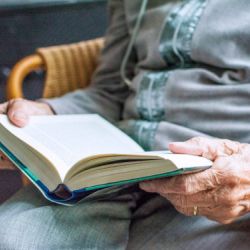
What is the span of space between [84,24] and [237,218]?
0.84 meters

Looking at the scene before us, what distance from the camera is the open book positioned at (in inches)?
25.3

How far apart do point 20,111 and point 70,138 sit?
0.32ft

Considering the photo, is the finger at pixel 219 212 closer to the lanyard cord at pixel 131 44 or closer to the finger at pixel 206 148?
the finger at pixel 206 148

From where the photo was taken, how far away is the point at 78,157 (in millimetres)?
764

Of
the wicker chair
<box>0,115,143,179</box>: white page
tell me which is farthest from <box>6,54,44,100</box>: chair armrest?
<box>0,115,143,179</box>: white page

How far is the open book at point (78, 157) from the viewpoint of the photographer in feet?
2.11

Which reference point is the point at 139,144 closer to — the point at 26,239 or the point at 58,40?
the point at 26,239

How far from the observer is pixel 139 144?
930 mm

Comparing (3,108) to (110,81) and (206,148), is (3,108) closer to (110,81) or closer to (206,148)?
(110,81)

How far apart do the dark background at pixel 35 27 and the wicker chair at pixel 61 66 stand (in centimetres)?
12

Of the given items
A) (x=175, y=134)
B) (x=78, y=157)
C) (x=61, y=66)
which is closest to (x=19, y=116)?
(x=78, y=157)

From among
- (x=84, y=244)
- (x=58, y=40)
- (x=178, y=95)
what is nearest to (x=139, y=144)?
(x=178, y=95)

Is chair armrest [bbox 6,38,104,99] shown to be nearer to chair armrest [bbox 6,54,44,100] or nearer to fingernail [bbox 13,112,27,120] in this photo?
chair armrest [bbox 6,54,44,100]

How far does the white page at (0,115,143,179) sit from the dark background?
411 mm
